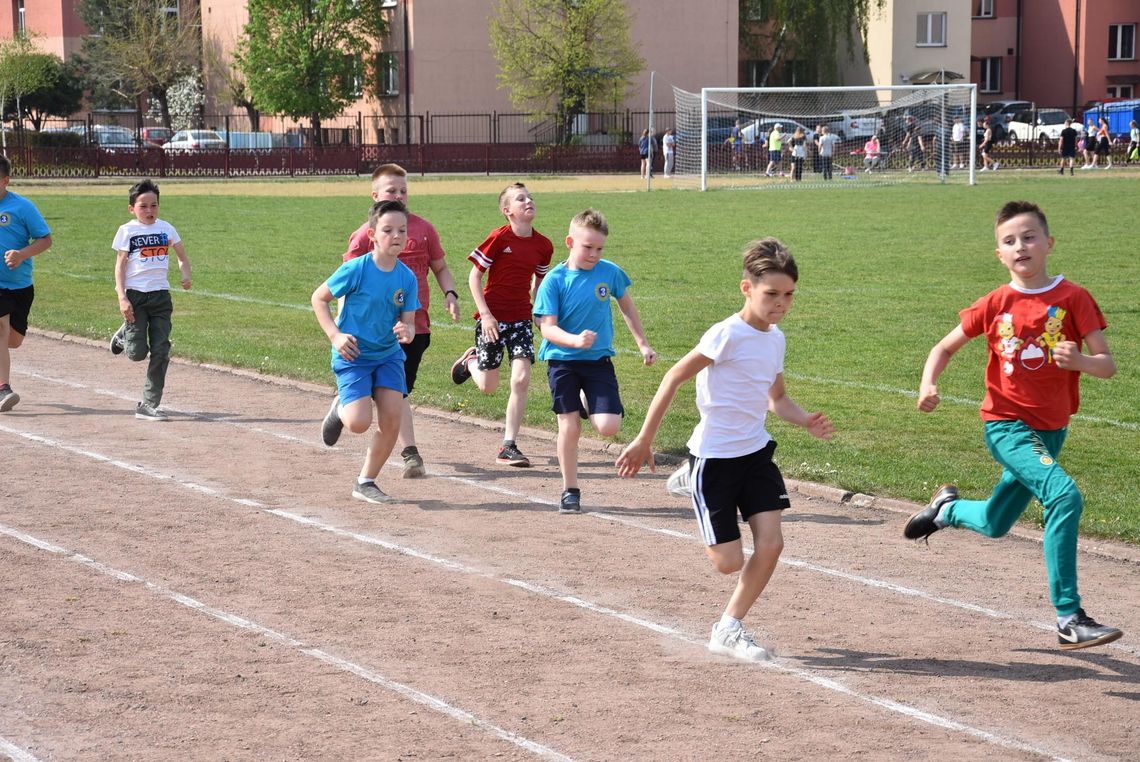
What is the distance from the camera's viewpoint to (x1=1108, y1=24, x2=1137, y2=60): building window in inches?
3098

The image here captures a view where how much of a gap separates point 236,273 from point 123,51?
52656 mm

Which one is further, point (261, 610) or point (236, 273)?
point (236, 273)

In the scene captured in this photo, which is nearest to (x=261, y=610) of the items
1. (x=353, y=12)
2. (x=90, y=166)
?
(x=90, y=166)

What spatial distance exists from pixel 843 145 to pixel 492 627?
163ft

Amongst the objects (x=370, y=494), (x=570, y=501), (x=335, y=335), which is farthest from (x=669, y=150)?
(x=335, y=335)

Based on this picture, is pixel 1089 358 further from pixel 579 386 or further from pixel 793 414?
pixel 579 386

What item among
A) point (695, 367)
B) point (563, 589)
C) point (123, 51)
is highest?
point (123, 51)

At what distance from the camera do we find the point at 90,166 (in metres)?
56.8

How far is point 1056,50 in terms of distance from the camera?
7962cm

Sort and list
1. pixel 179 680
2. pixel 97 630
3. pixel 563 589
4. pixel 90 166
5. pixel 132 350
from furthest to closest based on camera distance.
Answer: pixel 90 166
pixel 132 350
pixel 563 589
pixel 97 630
pixel 179 680

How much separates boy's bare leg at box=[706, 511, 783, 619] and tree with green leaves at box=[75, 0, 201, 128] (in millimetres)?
69585

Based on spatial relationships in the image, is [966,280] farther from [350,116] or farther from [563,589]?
[350,116]

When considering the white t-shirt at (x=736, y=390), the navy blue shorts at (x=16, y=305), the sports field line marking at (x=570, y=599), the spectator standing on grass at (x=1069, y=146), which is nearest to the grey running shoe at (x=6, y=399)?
the navy blue shorts at (x=16, y=305)

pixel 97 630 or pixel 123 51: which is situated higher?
pixel 123 51
